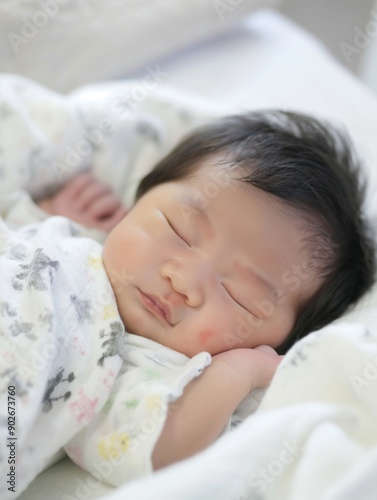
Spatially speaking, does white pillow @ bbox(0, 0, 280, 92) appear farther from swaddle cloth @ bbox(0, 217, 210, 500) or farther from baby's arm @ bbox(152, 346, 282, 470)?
baby's arm @ bbox(152, 346, 282, 470)

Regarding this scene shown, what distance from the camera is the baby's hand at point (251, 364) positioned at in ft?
3.02

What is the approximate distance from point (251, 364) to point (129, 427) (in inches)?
8.4

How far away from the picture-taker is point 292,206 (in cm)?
104

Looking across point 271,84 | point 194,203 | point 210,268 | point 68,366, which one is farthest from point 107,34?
point 68,366

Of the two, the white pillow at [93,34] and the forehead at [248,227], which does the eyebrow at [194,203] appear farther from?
the white pillow at [93,34]

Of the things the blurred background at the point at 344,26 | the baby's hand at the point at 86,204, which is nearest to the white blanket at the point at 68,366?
the baby's hand at the point at 86,204

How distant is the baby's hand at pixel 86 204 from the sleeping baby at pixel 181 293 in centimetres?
14

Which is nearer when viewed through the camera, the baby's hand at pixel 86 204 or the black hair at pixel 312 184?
the black hair at pixel 312 184

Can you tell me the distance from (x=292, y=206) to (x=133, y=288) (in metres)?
0.29

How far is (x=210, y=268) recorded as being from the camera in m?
0.98

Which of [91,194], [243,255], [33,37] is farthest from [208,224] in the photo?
[33,37]

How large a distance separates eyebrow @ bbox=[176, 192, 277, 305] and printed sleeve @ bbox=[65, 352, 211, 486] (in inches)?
7.0

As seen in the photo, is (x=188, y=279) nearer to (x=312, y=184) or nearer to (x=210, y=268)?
(x=210, y=268)

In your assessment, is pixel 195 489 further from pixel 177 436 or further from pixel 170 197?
pixel 170 197
